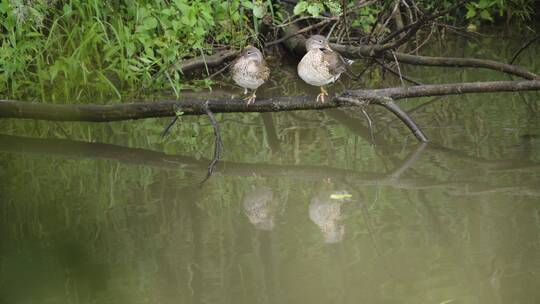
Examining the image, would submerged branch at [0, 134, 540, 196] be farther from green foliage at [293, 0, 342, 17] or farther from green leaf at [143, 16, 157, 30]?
green foliage at [293, 0, 342, 17]

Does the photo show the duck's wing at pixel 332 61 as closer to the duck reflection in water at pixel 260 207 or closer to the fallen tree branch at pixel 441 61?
the duck reflection in water at pixel 260 207

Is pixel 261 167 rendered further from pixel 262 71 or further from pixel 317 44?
pixel 317 44

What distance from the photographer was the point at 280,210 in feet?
16.7

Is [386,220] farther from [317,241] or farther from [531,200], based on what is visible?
[531,200]

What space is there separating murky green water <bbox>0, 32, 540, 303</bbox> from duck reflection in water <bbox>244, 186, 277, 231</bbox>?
14 millimetres

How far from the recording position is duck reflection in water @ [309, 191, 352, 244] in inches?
181

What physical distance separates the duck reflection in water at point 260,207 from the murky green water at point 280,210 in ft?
0.05

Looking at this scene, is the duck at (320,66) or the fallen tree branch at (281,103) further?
the fallen tree branch at (281,103)

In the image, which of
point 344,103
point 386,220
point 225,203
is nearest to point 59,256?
point 225,203

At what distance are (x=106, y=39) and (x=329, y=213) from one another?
3.42 meters

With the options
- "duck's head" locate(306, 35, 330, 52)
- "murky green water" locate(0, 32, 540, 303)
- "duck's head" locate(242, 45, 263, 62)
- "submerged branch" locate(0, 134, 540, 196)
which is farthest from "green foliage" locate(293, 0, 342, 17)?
"submerged branch" locate(0, 134, 540, 196)

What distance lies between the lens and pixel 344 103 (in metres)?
5.91

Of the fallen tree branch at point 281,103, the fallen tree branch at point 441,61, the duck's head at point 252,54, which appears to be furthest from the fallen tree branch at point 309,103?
the fallen tree branch at point 441,61

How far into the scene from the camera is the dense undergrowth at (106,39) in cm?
670
